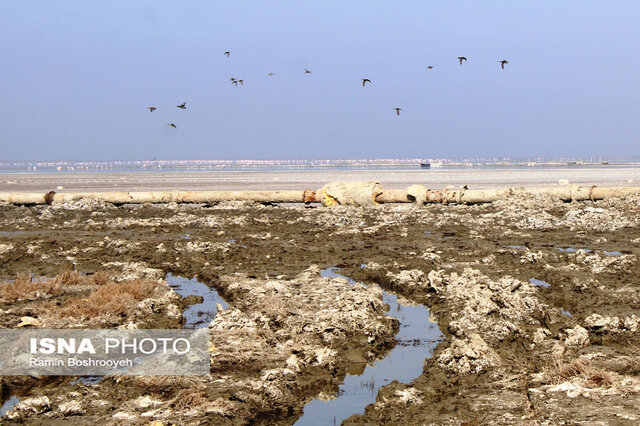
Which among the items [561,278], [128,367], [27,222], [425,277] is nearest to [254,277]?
[425,277]

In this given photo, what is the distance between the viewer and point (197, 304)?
9.16 m

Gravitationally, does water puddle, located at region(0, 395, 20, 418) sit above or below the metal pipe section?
below

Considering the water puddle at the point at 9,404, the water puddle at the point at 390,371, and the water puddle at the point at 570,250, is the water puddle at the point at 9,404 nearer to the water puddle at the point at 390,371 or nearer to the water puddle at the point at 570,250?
the water puddle at the point at 390,371

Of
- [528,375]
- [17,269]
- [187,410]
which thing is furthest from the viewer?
[17,269]

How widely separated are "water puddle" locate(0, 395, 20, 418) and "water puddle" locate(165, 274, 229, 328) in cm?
254

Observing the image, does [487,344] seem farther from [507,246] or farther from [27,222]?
[27,222]

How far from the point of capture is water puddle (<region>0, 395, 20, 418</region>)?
540 centimetres

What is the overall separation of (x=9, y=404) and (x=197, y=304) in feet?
12.2

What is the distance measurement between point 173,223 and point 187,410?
12923 millimetres

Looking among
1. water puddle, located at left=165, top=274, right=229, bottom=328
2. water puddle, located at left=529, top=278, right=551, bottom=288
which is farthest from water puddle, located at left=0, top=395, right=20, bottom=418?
water puddle, located at left=529, top=278, right=551, bottom=288

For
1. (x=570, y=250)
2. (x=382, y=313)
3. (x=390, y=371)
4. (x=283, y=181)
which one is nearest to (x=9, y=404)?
(x=390, y=371)

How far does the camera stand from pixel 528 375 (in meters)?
5.91

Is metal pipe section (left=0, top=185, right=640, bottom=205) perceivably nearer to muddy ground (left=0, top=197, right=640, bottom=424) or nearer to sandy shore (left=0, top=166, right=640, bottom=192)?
muddy ground (left=0, top=197, right=640, bottom=424)

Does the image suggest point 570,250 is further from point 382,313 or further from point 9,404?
point 9,404
